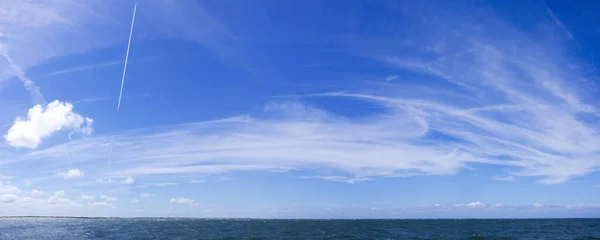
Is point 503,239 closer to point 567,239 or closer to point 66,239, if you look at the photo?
point 567,239

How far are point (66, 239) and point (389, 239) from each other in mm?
63316

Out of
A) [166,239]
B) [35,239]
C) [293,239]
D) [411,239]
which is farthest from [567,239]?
[35,239]

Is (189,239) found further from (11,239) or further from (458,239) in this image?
(458,239)

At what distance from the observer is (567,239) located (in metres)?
65.6

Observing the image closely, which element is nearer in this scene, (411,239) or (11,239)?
(411,239)

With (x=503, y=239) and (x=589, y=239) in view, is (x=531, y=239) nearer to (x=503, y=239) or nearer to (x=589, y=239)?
(x=503, y=239)

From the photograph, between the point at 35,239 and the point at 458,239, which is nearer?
the point at 458,239

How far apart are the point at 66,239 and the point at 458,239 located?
76675mm

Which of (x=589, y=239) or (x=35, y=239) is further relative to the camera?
(x=35, y=239)

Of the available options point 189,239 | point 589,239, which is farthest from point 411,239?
point 189,239

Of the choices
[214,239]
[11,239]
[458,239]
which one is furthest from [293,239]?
[11,239]

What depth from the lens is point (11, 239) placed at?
2788 inches

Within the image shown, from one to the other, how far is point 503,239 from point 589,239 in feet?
50.8

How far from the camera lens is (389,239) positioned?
213 feet
